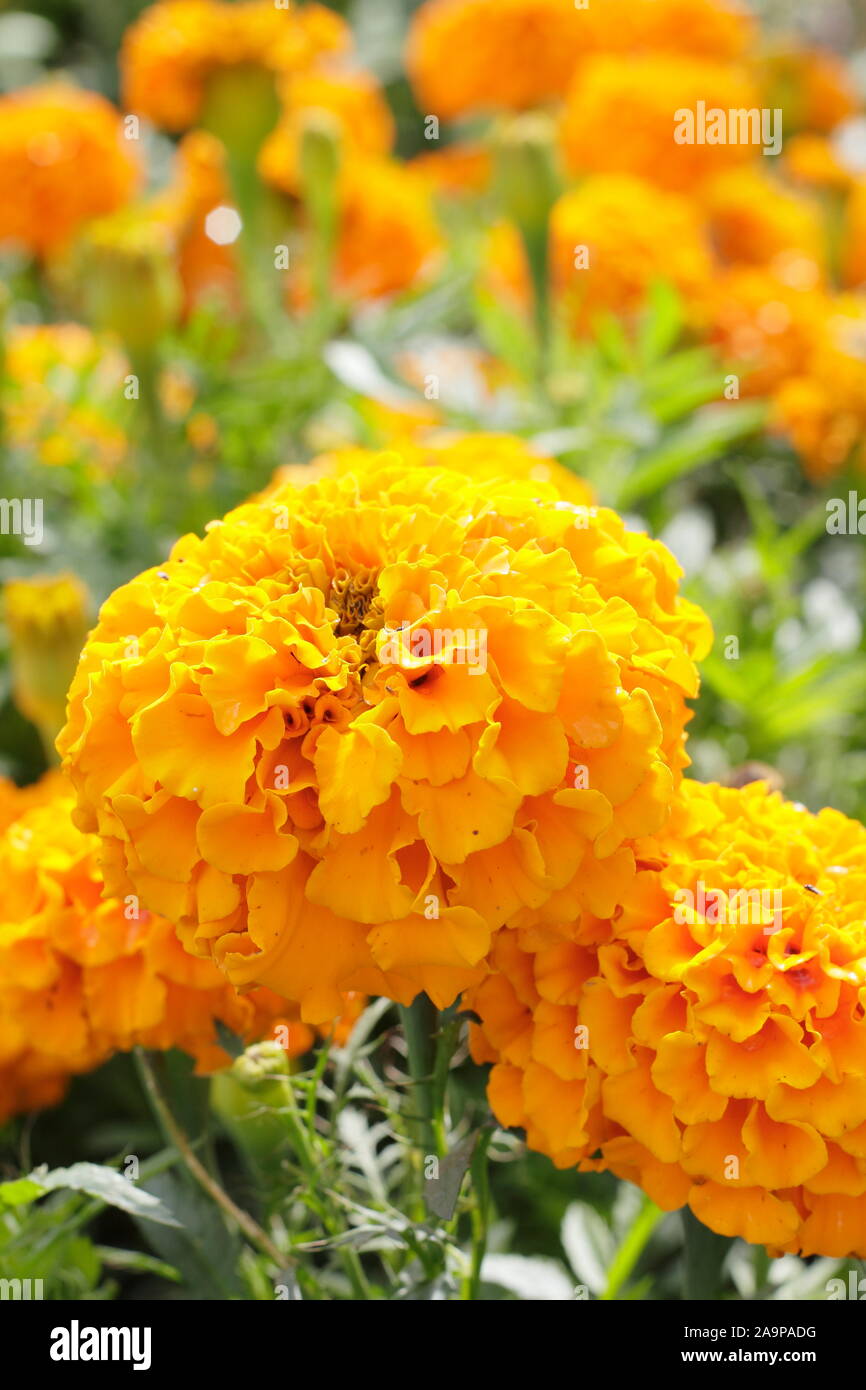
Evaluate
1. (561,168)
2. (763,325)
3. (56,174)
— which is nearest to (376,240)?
(561,168)

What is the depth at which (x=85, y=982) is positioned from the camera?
29.3 inches

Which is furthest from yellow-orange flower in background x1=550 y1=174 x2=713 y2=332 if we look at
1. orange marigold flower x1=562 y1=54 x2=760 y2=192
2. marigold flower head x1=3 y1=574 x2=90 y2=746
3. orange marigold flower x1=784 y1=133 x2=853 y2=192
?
marigold flower head x1=3 y1=574 x2=90 y2=746

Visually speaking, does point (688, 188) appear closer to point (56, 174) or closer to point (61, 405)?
point (56, 174)

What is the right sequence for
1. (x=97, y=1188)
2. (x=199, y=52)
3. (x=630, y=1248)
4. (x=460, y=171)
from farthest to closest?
1. (x=460, y=171)
2. (x=199, y=52)
3. (x=630, y=1248)
4. (x=97, y=1188)

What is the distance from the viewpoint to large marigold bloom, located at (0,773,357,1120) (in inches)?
28.2

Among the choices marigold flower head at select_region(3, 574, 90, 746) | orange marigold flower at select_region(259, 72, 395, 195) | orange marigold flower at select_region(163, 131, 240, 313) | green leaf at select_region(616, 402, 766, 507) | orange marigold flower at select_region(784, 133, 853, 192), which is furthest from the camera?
orange marigold flower at select_region(784, 133, 853, 192)

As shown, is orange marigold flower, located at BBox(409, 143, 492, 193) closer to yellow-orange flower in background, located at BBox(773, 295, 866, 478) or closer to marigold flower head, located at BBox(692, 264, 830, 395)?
marigold flower head, located at BBox(692, 264, 830, 395)

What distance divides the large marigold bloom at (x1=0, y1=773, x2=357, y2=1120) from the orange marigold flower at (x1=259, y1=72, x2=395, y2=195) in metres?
0.98

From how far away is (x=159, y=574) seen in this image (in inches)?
26.0

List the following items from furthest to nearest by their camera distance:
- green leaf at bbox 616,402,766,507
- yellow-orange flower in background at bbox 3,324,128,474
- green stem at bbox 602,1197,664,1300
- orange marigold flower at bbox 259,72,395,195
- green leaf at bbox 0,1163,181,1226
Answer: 1. orange marigold flower at bbox 259,72,395,195
2. yellow-orange flower in background at bbox 3,324,128,474
3. green leaf at bbox 616,402,766,507
4. green stem at bbox 602,1197,664,1300
5. green leaf at bbox 0,1163,181,1226

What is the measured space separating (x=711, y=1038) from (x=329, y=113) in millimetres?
1375

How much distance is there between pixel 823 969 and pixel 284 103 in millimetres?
1353
